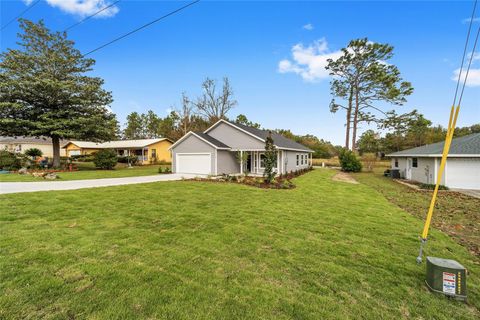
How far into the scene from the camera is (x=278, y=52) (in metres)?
16.3

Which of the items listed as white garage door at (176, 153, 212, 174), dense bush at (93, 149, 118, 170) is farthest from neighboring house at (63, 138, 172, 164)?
white garage door at (176, 153, 212, 174)

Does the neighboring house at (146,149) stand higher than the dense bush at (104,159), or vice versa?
the neighboring house at (146,149)

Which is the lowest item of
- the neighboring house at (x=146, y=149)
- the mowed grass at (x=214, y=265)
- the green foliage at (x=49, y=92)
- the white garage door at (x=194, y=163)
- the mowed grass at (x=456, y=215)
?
the mowed grass at (x=456, y=215)

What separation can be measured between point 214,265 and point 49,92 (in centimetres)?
2406

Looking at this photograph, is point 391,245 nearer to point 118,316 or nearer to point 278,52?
point 118,316

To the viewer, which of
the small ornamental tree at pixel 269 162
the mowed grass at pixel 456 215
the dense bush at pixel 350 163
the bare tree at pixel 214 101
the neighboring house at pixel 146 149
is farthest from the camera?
the bare tree at pixel 214 101

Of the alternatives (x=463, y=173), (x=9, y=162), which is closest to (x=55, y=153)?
(x=9, y=162)

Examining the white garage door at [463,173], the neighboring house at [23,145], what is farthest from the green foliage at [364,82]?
the neighboring house at [23,145]

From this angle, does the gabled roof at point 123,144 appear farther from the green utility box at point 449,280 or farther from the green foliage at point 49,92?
the green utility box at point 449,280

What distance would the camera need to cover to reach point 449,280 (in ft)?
9.07

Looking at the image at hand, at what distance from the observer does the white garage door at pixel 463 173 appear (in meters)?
12.8

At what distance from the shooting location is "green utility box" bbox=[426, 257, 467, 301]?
2.72 metres

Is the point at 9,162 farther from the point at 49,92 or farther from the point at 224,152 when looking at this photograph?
the point at 224,152

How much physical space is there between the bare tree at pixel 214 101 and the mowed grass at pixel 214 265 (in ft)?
96.5
